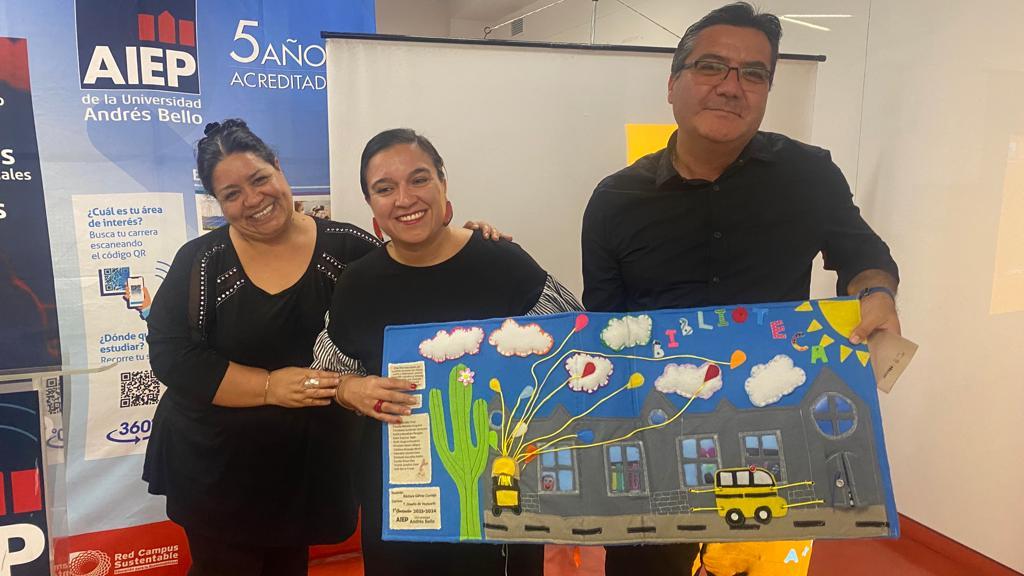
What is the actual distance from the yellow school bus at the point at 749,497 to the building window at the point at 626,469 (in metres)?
0.16

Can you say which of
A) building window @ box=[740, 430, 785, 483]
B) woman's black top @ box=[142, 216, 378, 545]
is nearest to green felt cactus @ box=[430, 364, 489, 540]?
woman's black top @ box=[142, 216, 378, 545]

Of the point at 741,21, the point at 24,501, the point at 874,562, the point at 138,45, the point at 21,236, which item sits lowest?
the point at 874,562

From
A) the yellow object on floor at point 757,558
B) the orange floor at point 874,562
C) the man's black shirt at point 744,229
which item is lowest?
the orange floor at point 874,562

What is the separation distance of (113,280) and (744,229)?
211cm

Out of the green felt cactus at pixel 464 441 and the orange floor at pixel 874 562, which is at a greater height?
the green felt cactus at pixel 464 441

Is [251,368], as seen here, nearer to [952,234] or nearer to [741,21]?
[741,21]

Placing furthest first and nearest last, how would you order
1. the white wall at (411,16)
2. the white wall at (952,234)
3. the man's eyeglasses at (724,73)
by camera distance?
1. the white wall at (411,16)
2. the white wall at (952,234)
3. the man's eyeglasses at (724,73)

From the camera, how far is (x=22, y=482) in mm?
1625

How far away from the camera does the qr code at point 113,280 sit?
2197 millimetres

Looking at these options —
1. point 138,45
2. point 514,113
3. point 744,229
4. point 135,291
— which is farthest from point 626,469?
point 138,45

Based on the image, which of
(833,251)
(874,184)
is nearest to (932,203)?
(874,184)

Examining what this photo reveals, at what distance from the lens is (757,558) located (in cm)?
188

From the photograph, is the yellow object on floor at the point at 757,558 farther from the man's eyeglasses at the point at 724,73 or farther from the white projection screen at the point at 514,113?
the man's eyeglasses at the point at 724,73

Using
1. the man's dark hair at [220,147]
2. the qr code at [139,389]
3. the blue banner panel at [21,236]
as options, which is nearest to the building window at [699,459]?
the man's dark hair at [220,147]
